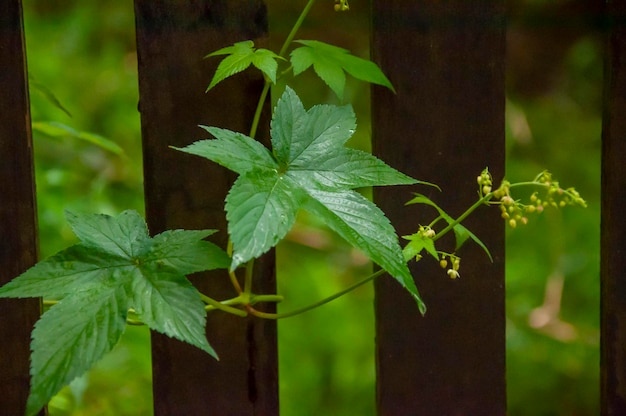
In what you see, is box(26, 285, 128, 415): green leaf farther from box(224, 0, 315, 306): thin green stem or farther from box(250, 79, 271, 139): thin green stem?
box(250, 79, 271, 139): thin green stem

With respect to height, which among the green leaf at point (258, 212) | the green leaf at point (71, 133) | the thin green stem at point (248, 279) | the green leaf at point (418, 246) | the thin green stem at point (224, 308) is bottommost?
the thin green stem at point (224, 308)

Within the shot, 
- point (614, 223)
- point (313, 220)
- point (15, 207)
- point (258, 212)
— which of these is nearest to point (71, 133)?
point (15, 207)

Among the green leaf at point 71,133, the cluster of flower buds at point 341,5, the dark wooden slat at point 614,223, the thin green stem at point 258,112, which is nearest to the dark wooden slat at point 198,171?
the thin green stem at point 258,112

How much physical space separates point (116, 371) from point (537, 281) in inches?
60.5

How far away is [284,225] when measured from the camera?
40.3 inches

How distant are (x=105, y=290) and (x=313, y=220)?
6.84 feet

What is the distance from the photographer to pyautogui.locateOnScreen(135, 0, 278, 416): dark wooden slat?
1352 millimetres

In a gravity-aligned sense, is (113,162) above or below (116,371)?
above

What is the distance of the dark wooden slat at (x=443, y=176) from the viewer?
4.63 ft

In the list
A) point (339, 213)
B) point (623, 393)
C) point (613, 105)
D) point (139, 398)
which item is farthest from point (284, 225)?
point (139, 398)

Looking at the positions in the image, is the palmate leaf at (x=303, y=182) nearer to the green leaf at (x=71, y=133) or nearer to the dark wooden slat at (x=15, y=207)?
the dark wooden slat at (x=15, y=207)

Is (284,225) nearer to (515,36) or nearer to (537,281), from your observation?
(537,281)

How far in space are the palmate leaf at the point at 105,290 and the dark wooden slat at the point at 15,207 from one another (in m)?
0.24

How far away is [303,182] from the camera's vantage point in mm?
1140
